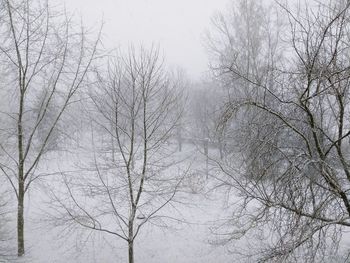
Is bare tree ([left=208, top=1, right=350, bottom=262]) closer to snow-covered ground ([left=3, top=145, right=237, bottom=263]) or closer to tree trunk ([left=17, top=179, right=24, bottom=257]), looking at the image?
snow-covered ground ([left=3, top=145, right=237, bottom=263])

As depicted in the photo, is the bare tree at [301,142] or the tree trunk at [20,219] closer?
the bare tree at [301,142]

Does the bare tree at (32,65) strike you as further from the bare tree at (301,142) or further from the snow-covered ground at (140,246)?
the bare tree at (301,142)

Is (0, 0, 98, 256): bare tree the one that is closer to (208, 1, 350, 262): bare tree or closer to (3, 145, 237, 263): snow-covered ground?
(3, 145, 237, 263): snow-covered ground

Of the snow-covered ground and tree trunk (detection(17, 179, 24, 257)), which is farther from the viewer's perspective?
the snow-covered ground

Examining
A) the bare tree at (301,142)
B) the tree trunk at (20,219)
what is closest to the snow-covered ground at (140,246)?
the tree trunk at (20,219)

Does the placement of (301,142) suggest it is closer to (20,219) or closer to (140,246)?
(140,246)

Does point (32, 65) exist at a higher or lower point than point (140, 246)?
higher

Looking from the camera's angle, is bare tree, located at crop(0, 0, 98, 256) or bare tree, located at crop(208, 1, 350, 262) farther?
bare tree, located at crop(0, 0, 98, 256)

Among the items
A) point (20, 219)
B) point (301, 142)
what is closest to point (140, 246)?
point (20, 219)

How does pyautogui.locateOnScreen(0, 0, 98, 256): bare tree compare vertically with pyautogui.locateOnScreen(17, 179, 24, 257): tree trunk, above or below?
above

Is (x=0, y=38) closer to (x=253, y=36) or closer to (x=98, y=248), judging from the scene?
(x=98, y=248)

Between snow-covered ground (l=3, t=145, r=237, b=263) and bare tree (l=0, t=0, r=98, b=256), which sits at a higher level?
bare tree (l=0, t=0, r=98, b=256)

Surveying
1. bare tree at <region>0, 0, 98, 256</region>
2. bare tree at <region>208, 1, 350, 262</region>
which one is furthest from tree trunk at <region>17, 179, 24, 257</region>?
bare tree at <region>208, 1, 350, 262</region>

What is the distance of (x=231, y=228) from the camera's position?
13.0 metres
